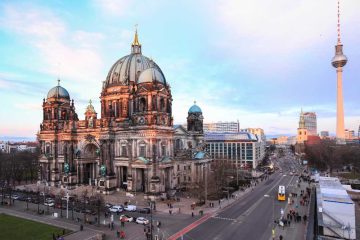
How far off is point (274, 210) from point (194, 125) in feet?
170

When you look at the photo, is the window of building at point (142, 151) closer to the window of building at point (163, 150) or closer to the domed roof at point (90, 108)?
the window of building at point (163, 150)

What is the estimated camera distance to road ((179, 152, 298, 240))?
44.0m

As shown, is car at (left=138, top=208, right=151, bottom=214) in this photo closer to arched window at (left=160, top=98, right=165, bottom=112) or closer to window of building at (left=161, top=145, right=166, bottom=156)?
window of building at (left=161, top=145, right=166, bottom=156)

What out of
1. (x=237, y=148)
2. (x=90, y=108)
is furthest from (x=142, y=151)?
(x=237, y=148)

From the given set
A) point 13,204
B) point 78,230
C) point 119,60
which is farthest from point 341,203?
point 119,60

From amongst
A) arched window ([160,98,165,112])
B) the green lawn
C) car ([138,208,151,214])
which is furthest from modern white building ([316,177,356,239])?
arched window ([160,98,165,112])

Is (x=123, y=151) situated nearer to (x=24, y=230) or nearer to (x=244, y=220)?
(x=24, y=230)

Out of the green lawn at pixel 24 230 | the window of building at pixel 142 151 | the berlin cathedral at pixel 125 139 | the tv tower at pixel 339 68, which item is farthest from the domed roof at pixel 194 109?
the tv tower at pixel 339 68

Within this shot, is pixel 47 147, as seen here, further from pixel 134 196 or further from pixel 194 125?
pixel 194 125

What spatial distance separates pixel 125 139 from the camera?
77438mm

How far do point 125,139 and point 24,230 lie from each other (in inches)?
1378

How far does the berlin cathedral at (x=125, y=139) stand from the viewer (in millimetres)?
72869

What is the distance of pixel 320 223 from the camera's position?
142 ft

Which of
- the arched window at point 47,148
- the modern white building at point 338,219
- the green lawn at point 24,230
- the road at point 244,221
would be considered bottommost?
the road at point 244,221
